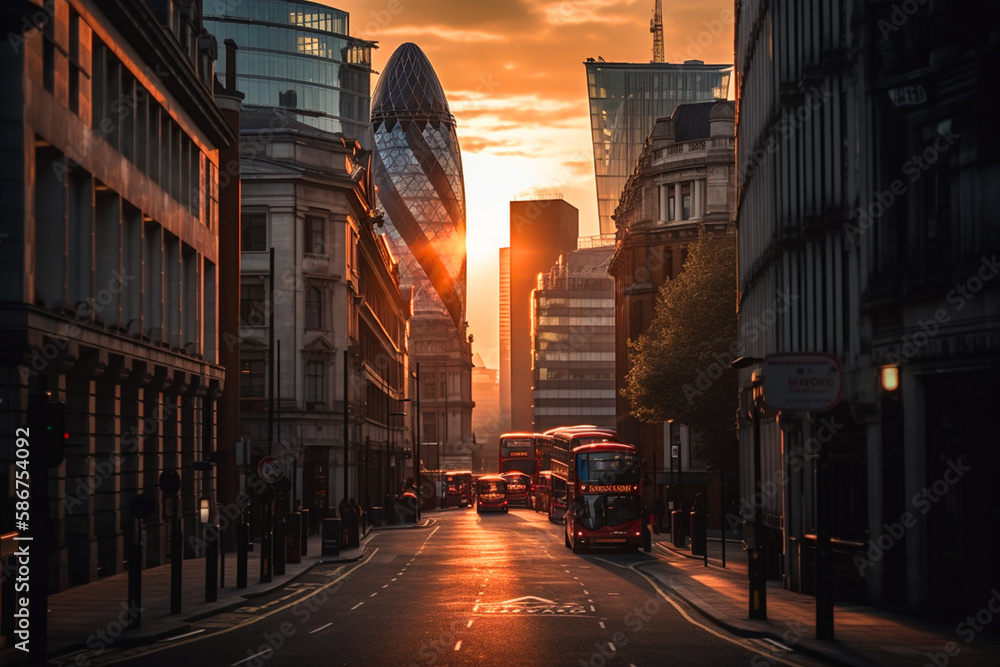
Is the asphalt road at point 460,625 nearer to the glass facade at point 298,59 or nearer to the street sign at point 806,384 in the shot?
the street sign at point 806,384

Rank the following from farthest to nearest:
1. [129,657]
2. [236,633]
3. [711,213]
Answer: [711,213] → [236,633] → [129,657]

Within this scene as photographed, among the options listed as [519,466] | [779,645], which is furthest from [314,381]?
[779,645]

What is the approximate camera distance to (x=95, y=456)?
1348 inches

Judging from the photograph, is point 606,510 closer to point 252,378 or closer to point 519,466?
point 252,378

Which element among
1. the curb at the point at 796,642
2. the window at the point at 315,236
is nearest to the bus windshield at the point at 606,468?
the curb at the point at 796,642

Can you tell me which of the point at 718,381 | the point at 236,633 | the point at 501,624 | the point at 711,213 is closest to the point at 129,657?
the point at 236,633

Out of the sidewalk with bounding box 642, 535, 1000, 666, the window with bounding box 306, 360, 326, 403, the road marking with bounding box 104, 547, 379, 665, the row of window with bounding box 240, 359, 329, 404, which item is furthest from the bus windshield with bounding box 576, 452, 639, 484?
the window with bounding box 306, 360, 326, 403

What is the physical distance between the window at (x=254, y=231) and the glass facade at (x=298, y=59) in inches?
3328

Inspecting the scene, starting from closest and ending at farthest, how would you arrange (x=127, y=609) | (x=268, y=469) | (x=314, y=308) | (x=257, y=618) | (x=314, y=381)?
(x=127, y=609), (x=257, y=618), (x=268, y=469), (x=314, y=381), (x=314, y=308)

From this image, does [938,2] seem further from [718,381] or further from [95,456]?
[718,381]

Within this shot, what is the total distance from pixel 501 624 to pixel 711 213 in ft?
216

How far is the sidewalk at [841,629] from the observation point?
1856cm

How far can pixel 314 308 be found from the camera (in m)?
72.5

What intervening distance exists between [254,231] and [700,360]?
26795 millimetres
